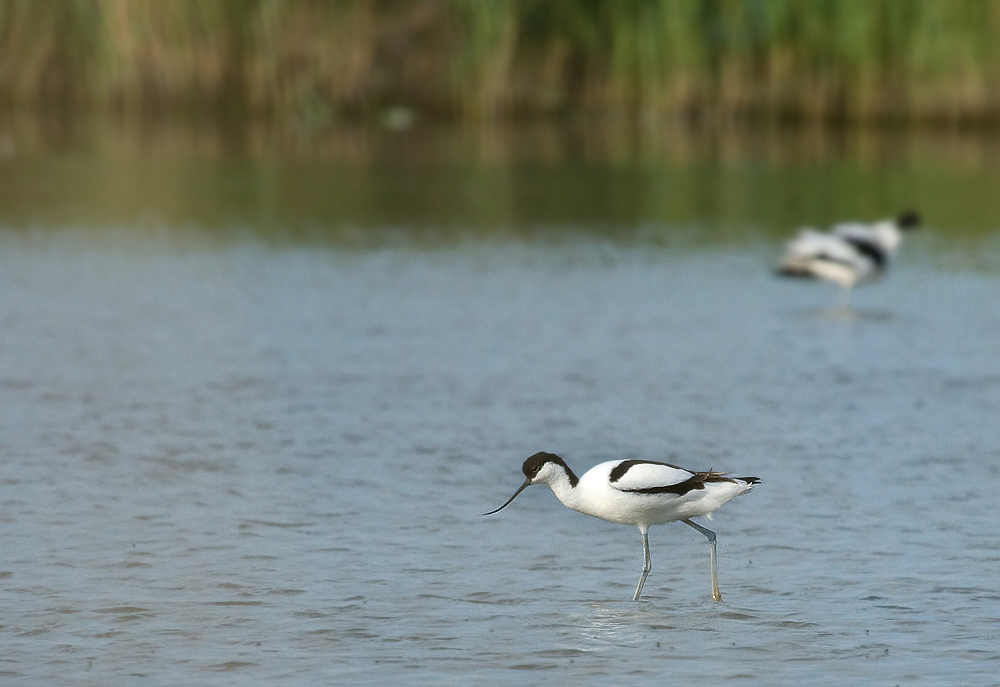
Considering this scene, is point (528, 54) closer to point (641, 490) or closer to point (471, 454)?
point (471, 454)

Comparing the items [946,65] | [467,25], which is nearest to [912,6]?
[946,65]

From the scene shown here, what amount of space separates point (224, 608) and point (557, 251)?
14.1m

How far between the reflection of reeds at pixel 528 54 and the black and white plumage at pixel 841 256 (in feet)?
57.3

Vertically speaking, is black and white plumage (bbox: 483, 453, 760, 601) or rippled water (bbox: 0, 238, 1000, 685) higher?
black and white plumage (bbox: 483, 453, 760, 601)

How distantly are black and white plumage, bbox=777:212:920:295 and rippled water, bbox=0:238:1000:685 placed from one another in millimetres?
371

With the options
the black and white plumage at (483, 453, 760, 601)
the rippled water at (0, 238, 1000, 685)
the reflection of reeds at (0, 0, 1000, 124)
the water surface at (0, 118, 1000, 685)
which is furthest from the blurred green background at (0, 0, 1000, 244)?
the black and white plumage at (483, 453, 760, 601)

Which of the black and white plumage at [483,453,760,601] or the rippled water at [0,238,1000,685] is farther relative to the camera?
the black and white plumage at [483,453,760,601]

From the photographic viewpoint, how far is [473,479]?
9828mm

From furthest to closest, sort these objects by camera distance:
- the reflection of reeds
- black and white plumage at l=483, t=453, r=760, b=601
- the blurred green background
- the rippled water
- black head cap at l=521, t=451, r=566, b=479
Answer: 1. the reflection of reeds
2. the blurred green background
3. black head cap at l=521, t=451, r=566, b=479
4. black and white plumage at l=483, t=453, r=760, b=601
5. the rippled water

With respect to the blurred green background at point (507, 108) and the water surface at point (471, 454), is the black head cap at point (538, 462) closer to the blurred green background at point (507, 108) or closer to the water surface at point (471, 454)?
the water surface at point (471, 454)

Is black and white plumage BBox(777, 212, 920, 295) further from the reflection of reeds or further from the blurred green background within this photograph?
the reflection of reeds

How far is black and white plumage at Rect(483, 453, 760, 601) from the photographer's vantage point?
292 inches

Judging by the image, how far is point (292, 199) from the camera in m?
26.3

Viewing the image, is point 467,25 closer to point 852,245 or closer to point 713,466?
point 852,245
